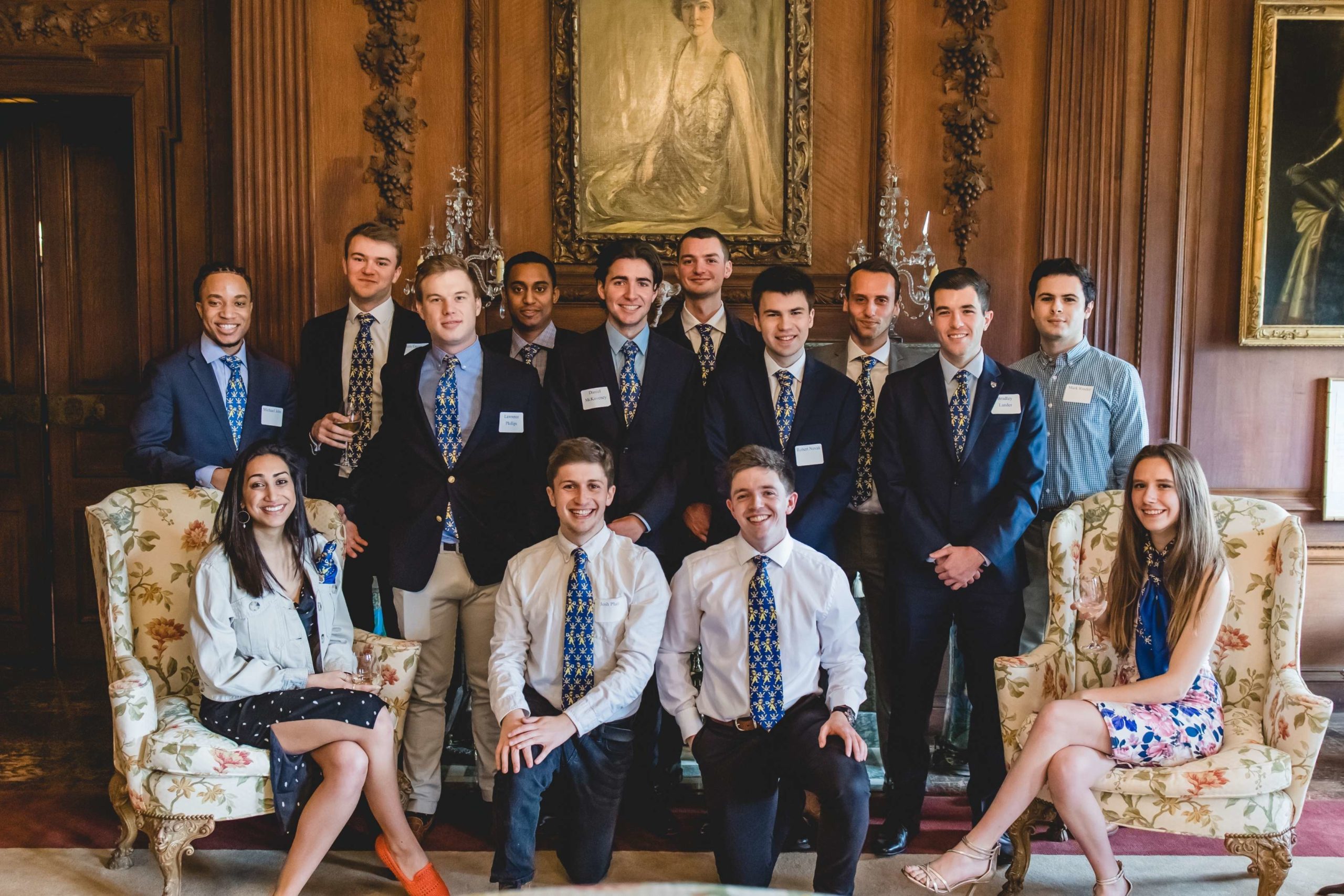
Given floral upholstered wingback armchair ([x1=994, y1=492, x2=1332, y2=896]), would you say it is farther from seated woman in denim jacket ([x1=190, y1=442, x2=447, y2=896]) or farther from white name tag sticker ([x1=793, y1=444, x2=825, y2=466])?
seated woman in denim jacket ([x1=190, y1=442, x2=447, y2=896])

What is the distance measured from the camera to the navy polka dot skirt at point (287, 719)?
8.57ft

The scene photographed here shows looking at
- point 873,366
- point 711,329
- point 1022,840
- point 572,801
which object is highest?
point 711,329

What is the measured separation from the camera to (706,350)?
3445mm

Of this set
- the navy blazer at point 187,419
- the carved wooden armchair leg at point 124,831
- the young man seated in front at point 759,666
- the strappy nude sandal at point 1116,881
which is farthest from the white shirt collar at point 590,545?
the strappy nude sandal at point 1116,881

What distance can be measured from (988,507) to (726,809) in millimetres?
1181

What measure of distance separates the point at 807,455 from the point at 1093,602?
2.97 feet

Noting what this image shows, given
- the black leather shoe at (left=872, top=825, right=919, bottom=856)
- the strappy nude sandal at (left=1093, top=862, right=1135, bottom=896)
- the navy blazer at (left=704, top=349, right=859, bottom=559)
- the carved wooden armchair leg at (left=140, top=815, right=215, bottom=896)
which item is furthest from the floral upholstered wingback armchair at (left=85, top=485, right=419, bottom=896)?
the strappy nude sandal at (left=1093, top=862, right=1135, bottom=896)

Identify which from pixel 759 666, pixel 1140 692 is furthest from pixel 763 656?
pixel 1140 692

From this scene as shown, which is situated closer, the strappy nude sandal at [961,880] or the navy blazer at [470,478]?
the strappy nude sandal at [961,880]

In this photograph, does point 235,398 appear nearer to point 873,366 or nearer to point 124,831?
point 124,831

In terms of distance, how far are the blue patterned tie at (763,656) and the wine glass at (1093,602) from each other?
909 mm

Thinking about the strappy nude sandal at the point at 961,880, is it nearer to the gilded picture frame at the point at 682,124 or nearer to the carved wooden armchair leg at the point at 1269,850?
the carved wooden armchair leg at the point at 1269,850

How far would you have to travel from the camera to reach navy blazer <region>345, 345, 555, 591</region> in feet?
10.0

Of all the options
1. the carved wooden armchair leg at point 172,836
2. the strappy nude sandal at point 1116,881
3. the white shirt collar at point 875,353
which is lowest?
the strappy nude sandal at point 1116,881
